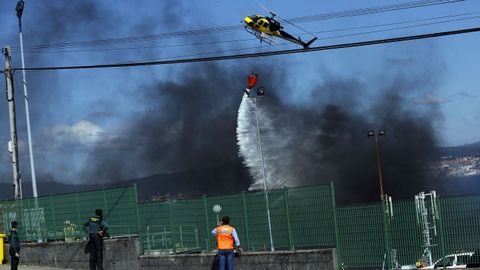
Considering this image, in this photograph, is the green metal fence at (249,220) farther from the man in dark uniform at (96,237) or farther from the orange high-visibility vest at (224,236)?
the orange high-visibility vest at (224,236)

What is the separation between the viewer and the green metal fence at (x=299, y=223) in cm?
1458

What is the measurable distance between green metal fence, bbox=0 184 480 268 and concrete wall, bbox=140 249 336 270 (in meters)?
0.38

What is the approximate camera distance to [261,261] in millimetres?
16922

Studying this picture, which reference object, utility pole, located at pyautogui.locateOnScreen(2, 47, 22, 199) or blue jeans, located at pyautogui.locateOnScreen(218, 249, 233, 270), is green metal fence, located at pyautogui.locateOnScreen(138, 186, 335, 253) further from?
utility pole, located at pyautogui.locateOnScreen(2, 47, 22, 199)

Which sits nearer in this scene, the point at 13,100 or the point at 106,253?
the point at 106,253

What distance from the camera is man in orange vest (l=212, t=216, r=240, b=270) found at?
52.8ft

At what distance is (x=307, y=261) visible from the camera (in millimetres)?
16094

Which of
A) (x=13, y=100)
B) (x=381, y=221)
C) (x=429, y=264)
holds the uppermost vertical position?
(x=13, y=100)

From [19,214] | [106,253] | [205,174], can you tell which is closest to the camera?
[106,253]

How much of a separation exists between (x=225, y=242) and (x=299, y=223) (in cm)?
193

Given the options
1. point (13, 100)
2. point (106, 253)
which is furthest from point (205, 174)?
point (106, 253)

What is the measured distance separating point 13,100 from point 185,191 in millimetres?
92549

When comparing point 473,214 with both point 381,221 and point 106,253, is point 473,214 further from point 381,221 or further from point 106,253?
point 106,253

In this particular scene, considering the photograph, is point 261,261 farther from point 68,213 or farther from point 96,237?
point 68,213
